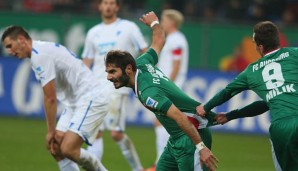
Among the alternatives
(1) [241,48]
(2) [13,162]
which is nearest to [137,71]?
(2) [13,162]

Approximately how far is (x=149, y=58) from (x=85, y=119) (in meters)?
1.86

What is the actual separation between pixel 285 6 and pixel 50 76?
45.2 ft

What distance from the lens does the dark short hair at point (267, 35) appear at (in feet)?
24.2

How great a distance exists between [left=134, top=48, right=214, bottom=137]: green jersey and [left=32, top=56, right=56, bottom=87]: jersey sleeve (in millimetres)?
1540

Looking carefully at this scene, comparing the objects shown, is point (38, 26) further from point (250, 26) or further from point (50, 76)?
point (50, 76)

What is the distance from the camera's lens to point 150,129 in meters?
17.5

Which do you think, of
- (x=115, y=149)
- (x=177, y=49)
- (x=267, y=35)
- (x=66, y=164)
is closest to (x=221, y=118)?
(x=267, y=35)

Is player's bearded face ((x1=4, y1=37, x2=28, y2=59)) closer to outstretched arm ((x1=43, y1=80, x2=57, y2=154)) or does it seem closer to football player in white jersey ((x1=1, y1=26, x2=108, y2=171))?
football player in white jersey ((x1=1, y1=26, x2=108, y2=171))

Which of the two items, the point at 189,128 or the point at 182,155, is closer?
the point at 189,128

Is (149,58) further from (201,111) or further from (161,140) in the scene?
(161,140)

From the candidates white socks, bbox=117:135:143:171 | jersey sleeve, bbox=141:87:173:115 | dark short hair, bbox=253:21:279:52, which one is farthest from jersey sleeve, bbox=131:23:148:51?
jersey sleeve, bbox=141:87:173:115

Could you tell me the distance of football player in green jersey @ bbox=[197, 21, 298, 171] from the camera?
7109mm

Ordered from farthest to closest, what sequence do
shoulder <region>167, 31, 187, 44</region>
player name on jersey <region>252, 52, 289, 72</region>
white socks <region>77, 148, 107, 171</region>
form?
shoulder <region>167, 31, 187, 44</region>, white socks <region>77, 148, 107, 171</region>, player name on jersey <region>252, 52, 289, 72</region>

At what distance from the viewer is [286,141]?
7.09 meters
